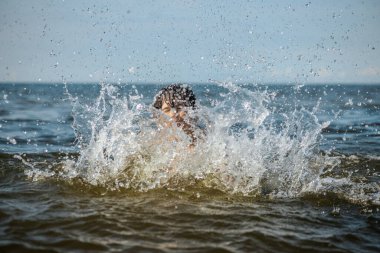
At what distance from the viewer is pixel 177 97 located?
19.6ft

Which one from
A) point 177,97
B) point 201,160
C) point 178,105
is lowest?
point 201,160

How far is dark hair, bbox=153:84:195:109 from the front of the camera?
5941 millimetres

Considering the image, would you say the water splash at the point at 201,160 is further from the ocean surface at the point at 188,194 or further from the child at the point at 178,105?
the child at the point at 178,105

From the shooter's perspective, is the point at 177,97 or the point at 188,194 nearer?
the point at 188,194

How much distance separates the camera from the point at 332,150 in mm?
10055

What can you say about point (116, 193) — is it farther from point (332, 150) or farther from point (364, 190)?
point (332, 150)

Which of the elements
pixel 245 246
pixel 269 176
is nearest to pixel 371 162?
pixel 269 176

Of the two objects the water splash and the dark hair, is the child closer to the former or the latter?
the dark hair

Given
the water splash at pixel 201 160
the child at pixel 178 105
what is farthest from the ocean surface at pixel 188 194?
the child at pixel 178 105

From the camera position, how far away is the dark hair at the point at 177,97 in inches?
234

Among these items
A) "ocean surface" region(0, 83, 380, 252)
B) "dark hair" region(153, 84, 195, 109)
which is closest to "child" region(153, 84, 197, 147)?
"dark hair" region(153, 84, 195, 109)

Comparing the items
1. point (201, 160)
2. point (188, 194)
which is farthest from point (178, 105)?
point (188, 194)

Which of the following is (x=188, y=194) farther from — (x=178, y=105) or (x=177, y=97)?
(x=177, y=97)

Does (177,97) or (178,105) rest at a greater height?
(177,97)
